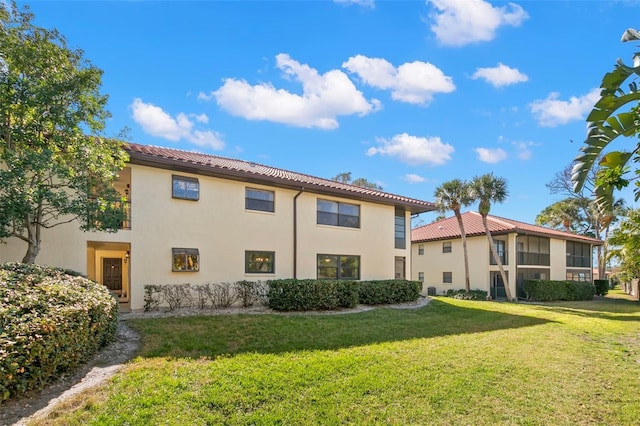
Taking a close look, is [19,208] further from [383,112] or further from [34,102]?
[383,112]

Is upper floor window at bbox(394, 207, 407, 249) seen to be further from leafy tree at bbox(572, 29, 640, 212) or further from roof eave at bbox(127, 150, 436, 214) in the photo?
leafy tree at bbox(572, 29, 640, 212)

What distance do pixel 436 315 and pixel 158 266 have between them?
9976 mm

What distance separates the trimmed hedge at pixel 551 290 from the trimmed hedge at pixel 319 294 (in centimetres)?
1508

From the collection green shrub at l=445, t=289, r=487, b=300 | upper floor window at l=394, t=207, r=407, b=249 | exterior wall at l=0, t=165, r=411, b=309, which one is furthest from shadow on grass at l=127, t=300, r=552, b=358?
green shrub at l=445, t=289, r=487, b=300

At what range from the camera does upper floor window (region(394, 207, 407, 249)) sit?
18984mm

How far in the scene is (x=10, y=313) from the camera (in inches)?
167

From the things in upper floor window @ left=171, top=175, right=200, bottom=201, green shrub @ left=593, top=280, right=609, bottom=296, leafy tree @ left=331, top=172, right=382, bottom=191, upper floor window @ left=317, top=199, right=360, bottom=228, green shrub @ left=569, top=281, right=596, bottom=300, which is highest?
leafy tree @ left=331, top=172, right=382, bottom=191

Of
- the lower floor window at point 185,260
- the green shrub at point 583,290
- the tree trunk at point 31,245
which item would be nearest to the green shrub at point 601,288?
the green shrub at point 583,290

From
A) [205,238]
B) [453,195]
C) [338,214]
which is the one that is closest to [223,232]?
[205,238]

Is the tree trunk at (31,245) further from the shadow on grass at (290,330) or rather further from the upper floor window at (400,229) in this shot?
the upper floor window at (400,229)

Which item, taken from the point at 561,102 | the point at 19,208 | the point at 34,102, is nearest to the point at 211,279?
the point at 19,208

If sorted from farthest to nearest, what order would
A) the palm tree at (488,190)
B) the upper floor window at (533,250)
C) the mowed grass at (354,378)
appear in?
the upper floor window at (533,250) < the palm tree at (488,190) < the mowed grass at (354,378)

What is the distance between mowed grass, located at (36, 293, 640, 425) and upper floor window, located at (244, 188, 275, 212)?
226 inches

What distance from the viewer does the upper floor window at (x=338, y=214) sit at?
646 inches
